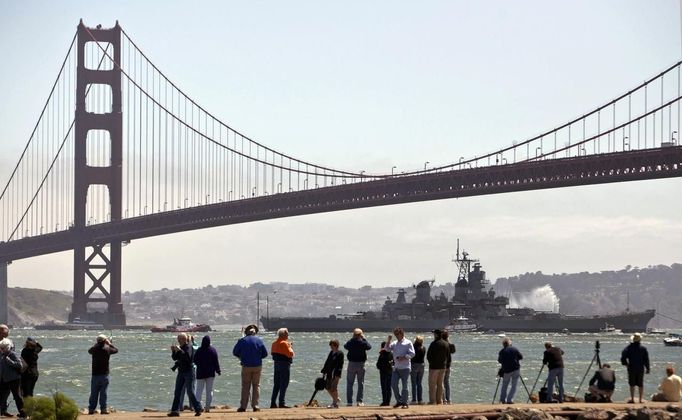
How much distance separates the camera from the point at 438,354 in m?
24.0

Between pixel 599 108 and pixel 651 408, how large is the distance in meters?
58.9

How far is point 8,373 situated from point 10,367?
10 cm

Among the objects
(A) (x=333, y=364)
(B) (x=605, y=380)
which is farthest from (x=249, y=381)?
(B) (x=605, y=380)

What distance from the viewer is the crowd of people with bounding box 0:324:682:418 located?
2178 cm

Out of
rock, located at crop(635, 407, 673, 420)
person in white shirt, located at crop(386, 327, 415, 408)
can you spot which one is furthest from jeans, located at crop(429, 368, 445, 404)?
rock, located at crop(635, 407, 673, 420)

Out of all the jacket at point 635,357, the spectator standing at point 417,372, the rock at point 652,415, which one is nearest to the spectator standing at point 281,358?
the spectator standing at point 417,372

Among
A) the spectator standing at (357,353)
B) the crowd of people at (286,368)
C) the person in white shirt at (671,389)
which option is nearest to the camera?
the crowd of people at (286,368)

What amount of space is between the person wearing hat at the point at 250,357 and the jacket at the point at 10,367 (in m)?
2.98

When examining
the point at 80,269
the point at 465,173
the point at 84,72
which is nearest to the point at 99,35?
the point at 84,72

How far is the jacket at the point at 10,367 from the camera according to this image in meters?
21.3

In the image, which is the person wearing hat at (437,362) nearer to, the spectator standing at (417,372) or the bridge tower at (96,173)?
the spectator standing at (417,372)

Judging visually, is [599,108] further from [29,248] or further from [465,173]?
[29,248]

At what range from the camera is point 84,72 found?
11338 cm

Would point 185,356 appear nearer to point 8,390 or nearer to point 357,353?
point 8,390
